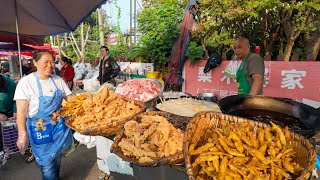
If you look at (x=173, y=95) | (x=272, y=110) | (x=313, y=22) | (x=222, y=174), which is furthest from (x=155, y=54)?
(x=222, y=174)

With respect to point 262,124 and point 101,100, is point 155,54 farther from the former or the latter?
point 262,124

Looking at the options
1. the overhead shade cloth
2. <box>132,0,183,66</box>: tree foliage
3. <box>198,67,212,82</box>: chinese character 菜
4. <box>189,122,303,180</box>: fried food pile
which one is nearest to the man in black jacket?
<box>132,0,183,66</box>: tree foliage

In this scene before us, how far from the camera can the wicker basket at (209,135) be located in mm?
1251

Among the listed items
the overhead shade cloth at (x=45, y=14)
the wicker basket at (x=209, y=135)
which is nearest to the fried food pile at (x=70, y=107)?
the wicker basket at (x=209, y=135)

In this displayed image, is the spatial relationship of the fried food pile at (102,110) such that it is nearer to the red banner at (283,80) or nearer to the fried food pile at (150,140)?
the fried food pile at (150,140)

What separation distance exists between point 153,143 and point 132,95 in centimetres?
163

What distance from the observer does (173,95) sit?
3.56 meters

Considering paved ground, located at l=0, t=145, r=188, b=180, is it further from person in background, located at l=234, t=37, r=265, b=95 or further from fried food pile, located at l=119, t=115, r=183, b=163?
person in background, located at l=234, t=37, r=265, b=95

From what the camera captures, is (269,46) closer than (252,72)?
No

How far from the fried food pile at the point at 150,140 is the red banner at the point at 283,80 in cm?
429

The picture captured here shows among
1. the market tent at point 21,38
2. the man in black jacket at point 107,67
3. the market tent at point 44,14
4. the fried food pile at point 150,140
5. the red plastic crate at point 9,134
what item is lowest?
the red plastic crate at point 9,134

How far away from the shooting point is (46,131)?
2877mm

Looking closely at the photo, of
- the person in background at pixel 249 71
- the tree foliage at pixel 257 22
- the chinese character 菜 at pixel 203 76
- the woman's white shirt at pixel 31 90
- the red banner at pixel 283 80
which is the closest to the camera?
the woman's white shirt at pixel 31 90

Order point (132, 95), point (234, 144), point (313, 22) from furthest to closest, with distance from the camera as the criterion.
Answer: point (313, 22) → point (132, 95) → point (234, 144)
